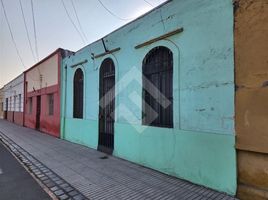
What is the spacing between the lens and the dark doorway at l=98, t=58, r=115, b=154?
735cm

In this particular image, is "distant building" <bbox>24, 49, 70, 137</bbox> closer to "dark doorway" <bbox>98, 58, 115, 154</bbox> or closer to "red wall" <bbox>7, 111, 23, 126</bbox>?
"red wall" <bbox>7, 111, 23, 126</bbox>

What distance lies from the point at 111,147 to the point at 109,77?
2.43m

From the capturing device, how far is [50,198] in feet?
12.9

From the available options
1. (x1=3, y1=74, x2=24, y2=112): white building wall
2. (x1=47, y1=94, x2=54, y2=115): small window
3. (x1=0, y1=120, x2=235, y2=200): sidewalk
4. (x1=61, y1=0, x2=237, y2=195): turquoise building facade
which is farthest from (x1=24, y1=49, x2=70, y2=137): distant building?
(x1=61, y1=0, x2=237, y2=195): turquoise building facade

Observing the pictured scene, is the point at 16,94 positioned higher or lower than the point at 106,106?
higher

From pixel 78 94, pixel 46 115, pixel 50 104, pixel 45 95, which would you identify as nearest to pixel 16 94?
pixel 45 95

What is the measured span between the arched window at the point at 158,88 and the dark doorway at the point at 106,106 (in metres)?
1.69

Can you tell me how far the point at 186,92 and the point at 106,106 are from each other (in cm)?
363

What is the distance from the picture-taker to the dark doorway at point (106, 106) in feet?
24.1

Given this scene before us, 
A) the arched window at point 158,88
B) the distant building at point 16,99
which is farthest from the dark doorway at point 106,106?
the distant building at point 16,99

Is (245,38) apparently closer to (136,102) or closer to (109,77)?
(136,102)

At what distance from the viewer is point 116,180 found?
4.78 meters

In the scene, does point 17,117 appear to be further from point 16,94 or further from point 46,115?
point 46,115

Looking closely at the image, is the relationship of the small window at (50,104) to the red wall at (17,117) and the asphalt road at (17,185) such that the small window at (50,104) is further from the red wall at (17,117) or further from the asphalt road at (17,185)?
the red wall at (17,117)
